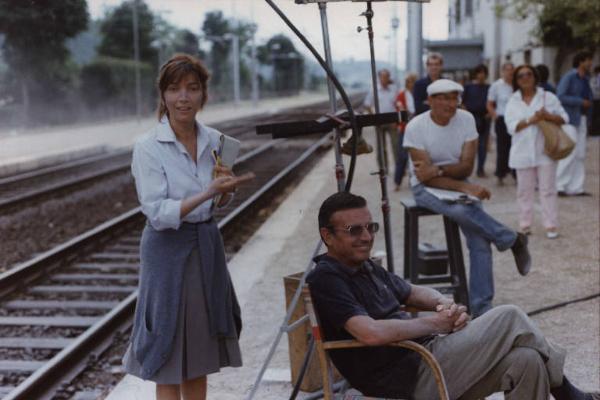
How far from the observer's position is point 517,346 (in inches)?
137

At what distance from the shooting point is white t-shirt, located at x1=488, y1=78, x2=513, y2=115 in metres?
13.2

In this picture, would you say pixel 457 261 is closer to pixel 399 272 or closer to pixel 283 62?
pixel 399 272

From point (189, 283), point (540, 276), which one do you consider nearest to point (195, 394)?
point (189, 283)

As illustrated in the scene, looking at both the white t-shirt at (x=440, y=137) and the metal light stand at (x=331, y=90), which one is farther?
the white t-shirt at (x=440, y=137)

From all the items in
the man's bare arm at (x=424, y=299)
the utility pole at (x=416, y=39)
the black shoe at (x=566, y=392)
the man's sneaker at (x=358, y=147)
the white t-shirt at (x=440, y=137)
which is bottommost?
the black shoe at (x=566, y=392)

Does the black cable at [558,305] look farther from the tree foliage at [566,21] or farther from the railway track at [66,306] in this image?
the tree foliage at [566,21]

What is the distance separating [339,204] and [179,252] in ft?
2.36

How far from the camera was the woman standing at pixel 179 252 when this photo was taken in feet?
12.0

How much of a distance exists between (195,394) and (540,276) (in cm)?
460

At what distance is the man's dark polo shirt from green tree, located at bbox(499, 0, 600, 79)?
53.7 feet

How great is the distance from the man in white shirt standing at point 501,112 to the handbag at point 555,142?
169 inches

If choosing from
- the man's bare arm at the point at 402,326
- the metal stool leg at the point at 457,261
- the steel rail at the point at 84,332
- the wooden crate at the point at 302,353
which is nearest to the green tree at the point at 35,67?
the steel rail at the point at 84,332

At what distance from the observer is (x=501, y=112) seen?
1321 cm

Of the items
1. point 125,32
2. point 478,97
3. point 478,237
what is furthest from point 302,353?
point 125,32
